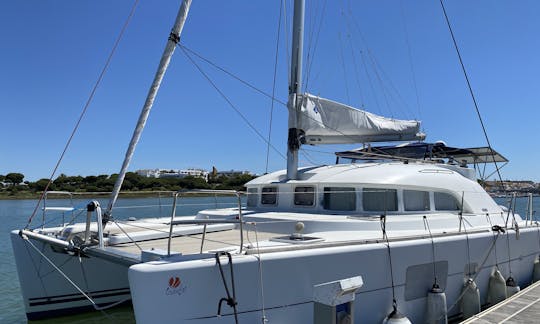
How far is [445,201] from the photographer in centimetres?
816

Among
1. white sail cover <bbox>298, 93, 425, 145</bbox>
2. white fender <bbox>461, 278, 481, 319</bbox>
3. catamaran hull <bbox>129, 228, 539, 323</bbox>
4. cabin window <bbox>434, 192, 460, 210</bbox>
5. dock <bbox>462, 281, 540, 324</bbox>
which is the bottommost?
dock <bbox>462, 281, 540, 324</bbox>

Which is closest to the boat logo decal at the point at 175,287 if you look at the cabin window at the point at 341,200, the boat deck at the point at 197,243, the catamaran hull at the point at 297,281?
the catamaran hull at the point at 297,281

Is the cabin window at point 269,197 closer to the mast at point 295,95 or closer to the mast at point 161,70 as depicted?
the mast at point 295,95

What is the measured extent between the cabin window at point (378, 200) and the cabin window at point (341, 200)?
21 centimetres

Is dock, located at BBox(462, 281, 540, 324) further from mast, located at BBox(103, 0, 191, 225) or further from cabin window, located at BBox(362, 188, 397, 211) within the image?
mast, located at BBox(103, 0, 191, 225)

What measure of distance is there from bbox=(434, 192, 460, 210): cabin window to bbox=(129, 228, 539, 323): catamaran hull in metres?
1.08

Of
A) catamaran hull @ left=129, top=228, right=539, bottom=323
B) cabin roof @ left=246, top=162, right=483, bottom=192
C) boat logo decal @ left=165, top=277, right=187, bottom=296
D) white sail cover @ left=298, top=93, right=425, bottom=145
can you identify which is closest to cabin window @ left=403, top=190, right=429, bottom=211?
cabin roof @ left=246, top=162, right=483, bottom=192

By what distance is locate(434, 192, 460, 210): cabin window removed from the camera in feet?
26.3

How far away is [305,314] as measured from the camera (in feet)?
15.9

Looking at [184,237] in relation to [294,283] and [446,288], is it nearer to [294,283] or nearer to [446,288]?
[294,283]

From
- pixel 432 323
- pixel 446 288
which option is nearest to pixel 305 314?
pixel 432 323

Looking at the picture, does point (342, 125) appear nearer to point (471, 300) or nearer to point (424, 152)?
point (424, 152)

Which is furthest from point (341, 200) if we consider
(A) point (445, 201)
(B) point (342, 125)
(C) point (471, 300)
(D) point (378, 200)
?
(C) point (471, 300)

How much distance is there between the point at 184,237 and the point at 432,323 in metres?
3.91
